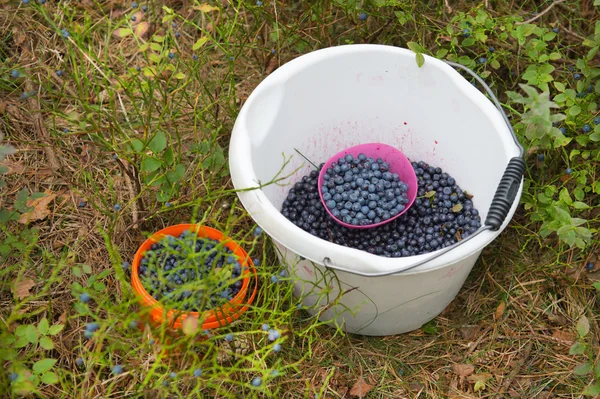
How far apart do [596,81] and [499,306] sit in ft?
2.87

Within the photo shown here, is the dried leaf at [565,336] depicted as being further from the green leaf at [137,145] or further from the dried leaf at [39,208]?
the dried leaf at [39,208]

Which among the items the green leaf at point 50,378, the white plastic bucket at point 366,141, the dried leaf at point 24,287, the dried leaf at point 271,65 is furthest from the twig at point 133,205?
the dried leaf at point 271,65

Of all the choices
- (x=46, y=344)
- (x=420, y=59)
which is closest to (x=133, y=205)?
(x=46, y=344)

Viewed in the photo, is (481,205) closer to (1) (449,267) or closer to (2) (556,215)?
(2) (556,215)

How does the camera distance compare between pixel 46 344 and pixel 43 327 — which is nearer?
pixel 46 344

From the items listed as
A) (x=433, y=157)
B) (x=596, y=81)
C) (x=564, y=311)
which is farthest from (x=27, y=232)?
(x=596, y=81)

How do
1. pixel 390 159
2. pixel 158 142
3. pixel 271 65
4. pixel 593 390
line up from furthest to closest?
pixel 271 65
pixel 390 159
pixel 158 142
pixel 593 390

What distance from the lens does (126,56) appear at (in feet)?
8.51

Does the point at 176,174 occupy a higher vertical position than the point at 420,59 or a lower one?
lower

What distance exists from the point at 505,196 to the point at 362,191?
2.01 feet

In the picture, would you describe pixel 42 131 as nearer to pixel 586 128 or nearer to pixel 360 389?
pixel 360 389

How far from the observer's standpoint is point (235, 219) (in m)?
1.74

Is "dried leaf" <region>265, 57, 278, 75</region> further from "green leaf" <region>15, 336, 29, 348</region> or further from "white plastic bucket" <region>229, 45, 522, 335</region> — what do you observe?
"green leaf" <region>15, 336, 29, 348</region>

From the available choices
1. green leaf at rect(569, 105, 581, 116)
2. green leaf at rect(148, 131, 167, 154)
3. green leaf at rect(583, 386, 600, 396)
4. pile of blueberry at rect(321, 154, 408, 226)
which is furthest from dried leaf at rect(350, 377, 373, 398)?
green leaf at rect(569, 105, 581, 116)
